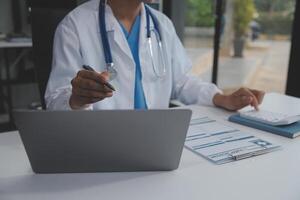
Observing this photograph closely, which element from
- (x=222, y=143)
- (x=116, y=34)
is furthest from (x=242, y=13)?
(x=222, y=143)

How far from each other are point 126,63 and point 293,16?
204 centimetres

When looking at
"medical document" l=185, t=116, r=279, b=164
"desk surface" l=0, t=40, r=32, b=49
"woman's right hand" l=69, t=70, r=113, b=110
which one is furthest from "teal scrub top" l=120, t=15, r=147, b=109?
"desk surface" l=0, t=40, r=32, b=49

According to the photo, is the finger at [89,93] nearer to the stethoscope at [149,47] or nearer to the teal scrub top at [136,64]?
the stethoscope at [149,47]

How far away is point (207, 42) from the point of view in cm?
363

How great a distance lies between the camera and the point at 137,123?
1.94ft

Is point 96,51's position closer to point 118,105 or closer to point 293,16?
point 118,105

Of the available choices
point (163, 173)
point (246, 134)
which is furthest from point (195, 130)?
point (163, 173)

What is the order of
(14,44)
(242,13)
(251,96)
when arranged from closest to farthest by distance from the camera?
1. (251,96)
2. (14,44)
3. (242,13)

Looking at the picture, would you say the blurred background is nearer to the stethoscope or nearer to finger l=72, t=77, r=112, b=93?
the stethoscope

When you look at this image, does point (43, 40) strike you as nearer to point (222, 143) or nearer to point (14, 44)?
point (222, 143)

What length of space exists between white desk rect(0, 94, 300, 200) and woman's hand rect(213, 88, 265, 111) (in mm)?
338

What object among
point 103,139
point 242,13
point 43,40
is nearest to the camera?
point 103,139

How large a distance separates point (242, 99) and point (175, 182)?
1.73 feet

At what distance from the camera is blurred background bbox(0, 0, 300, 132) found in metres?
1.43
